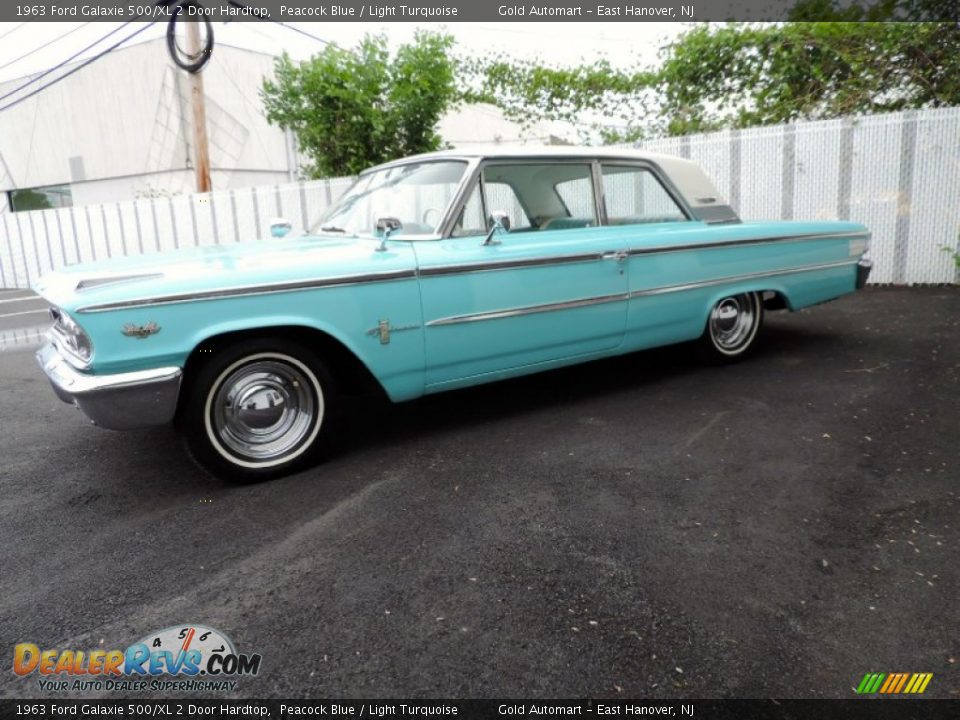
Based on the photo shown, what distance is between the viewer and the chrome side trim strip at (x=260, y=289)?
280 centimetres

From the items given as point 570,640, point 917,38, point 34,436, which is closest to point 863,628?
point 570,640

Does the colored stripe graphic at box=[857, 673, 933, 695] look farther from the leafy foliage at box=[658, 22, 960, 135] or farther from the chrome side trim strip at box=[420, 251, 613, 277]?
the leafy foliage at box=[658, 22, 960, 135]

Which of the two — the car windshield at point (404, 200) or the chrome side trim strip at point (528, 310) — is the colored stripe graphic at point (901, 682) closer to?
the chrome side trim strip at point (528, 310)

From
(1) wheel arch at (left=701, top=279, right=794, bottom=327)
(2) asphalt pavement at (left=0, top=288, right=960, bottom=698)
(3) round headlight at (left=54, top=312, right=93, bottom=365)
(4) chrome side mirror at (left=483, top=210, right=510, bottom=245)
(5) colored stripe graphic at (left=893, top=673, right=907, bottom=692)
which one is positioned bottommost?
(5) colored stripe graphic at (left=893, top=673, right=907, bottom=692)

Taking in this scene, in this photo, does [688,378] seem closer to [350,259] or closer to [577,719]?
[350,259]

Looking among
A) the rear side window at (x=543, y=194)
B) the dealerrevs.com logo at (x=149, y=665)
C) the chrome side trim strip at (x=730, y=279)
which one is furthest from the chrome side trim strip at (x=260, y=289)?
the chrome side trim strip at (x=730, y=279)

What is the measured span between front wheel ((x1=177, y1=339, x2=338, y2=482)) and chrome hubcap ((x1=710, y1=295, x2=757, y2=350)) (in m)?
3.00

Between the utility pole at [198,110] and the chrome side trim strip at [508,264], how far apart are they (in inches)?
324

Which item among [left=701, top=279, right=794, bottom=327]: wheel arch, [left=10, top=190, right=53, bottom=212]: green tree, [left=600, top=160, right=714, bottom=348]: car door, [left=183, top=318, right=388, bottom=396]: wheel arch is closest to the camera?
[left=183, top=318, right=388, bottom=396]: wheel arch

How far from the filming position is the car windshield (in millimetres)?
3824

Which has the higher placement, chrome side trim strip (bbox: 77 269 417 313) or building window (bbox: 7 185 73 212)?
building window (bbox: 7 185 73 212)

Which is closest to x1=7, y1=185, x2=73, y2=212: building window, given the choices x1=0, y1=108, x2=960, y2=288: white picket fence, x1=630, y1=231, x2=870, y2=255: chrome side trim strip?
x1=0, y1=108, x2=960, y2=288: white picket fence

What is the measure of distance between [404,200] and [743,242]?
2452 millimetres

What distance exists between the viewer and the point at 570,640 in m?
1.98
